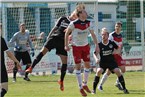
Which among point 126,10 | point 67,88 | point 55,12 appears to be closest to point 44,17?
point 55,12

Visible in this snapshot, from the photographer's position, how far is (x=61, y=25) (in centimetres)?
1534

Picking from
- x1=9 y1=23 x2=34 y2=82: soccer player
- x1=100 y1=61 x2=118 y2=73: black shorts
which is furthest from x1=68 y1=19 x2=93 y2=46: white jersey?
x1=9 y1=23 x2=34 y2=82: soccer player

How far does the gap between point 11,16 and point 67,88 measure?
973 centimetres

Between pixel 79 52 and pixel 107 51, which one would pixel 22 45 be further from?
pixel 79 52

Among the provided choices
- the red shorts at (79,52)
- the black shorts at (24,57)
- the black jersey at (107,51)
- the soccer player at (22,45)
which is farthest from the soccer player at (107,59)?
the black shorts at (24,57)

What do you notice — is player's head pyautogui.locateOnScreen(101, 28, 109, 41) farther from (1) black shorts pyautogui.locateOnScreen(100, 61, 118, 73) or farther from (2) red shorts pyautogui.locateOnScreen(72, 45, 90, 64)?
(2) red shorts pyautogui.locateOnScreen(72, 45, 90, 64)

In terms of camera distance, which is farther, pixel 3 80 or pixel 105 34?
pixel 105 34

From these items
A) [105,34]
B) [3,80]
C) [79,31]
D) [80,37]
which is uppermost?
[79,31]

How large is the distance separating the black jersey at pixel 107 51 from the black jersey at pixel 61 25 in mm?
1566

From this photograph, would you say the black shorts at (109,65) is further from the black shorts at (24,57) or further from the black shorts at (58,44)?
the black shorts at (24,57)

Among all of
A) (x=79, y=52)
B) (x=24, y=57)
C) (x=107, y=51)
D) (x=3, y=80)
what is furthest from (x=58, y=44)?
(x=24, y=57)

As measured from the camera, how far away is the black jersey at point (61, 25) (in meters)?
15.2

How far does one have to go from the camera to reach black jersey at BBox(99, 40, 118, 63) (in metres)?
16.5

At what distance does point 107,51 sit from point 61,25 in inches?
75.5
